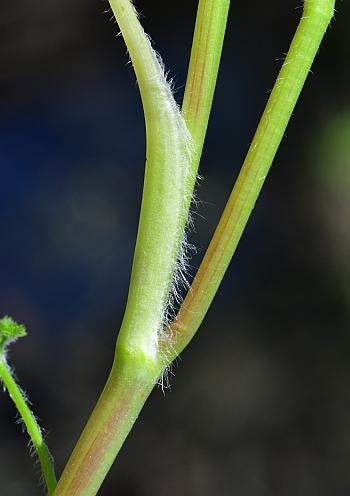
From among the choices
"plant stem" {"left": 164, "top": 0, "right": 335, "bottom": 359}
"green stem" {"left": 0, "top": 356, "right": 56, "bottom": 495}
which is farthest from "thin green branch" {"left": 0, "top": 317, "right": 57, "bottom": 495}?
"plant stem" {"left": 164, "top": 0, "right": 335, "bottom": 359}

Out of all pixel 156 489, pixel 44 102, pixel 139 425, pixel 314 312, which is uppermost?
pixel 44 102

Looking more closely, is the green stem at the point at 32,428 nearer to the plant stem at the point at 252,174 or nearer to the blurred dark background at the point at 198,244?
the plant stem at the point at 252,174

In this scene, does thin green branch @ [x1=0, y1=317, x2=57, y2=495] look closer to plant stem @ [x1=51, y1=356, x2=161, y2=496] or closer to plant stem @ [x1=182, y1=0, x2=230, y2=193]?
plant stem @ [x1=51, y1=356, x2=161, y2=496]

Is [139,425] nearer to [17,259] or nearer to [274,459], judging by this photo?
[274,459]

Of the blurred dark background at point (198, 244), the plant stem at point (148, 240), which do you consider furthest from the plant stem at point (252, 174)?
the blurred dark background at point (198, 244)

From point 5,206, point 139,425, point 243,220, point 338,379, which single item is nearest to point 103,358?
point 139,425

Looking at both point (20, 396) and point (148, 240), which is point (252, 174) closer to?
point (148, 240)
